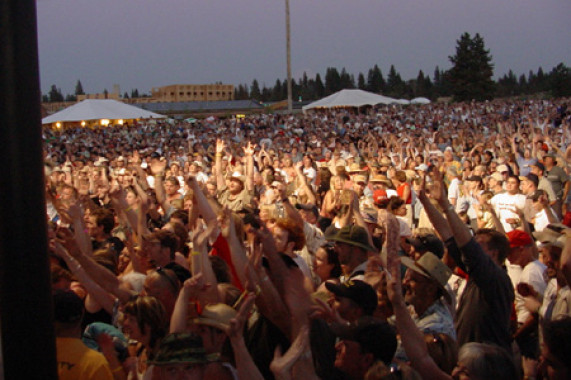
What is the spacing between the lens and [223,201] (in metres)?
8.62

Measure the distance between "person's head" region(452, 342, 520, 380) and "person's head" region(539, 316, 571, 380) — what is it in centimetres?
13

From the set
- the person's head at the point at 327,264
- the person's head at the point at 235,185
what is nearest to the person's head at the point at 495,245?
the person's head at the point at 327,264

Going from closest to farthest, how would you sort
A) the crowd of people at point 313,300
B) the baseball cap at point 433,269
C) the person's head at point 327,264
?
the crowd of people at point 313,300 → the baseball cap at point 433,269 → the person's head at point 327,264

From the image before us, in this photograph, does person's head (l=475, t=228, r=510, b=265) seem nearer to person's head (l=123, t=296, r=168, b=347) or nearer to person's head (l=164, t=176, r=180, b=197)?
person's head (l=123, t=296, r=168, b=347)

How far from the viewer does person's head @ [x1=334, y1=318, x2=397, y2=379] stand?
2.84 m

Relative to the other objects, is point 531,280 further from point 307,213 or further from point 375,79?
point 375,79

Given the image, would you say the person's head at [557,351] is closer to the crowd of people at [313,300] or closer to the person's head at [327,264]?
Answer: the crowd of people at [313,300]

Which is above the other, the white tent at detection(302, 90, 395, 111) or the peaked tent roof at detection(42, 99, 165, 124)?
the white tent at detection(302, 90, 395, 111)

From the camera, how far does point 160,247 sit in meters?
4.62

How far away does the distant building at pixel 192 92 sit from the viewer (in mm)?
102988

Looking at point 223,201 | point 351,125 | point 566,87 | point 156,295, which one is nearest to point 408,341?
point 156,295

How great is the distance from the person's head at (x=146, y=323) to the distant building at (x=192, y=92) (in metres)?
96.5

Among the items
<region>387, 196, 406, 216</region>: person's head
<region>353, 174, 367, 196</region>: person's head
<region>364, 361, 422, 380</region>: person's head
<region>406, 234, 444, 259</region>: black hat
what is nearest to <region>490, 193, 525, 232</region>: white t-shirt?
<region>387, 196, 406, 216</region>: person's head

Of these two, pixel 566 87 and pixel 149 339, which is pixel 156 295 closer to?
pixel 149 339
